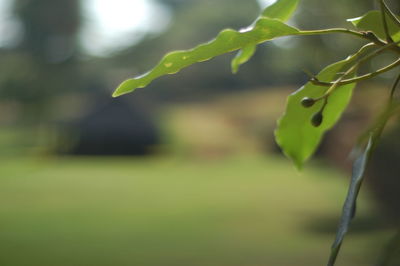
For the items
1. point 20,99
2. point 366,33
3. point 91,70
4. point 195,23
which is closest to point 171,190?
point 366,33

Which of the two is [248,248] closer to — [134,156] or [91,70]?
[134,156]

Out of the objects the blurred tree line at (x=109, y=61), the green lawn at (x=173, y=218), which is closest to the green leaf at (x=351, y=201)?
the green lawn at (x=173, y=218)

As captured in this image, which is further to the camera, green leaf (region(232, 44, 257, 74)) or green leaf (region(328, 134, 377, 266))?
green leaf (region(232, 44, 257, 74))

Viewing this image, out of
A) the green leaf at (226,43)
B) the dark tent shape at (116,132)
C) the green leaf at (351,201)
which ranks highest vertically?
the dark tent shape at (116,132)

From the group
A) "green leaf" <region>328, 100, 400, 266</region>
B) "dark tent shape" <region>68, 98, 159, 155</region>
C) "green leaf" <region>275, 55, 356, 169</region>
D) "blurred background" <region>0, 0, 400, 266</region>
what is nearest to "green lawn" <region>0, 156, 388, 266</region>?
"blurred background" <region>0, 0, 400, 266</region>

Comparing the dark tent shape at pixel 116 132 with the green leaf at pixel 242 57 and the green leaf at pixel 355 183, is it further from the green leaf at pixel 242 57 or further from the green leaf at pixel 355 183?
the green leaf at pixel 355 183

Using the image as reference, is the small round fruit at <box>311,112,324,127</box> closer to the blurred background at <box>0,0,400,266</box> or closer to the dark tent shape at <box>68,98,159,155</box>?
the blurred background at <box>0,0,400,266</box>

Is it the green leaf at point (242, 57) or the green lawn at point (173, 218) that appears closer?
the green leaf at point (242, 57)
